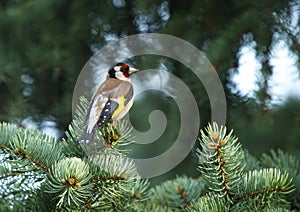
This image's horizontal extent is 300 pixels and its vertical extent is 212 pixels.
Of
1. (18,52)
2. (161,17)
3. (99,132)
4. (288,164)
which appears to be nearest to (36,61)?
(18,52)

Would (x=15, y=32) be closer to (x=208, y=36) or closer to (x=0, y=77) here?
(x=0, y=77)

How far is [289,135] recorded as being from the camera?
315 centimetres

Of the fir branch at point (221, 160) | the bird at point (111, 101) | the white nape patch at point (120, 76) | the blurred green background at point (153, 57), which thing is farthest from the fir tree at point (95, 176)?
the blurred green background at point (153, 57)

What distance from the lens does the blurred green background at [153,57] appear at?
300 centimetres

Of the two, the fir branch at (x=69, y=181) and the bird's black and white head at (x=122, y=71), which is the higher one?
the bird's black and white head at (x=122, y=71)

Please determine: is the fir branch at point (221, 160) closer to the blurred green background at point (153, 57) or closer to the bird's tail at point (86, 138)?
the bird's tail at point (86, 138)

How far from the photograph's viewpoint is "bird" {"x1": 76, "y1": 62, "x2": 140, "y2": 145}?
6.52ft

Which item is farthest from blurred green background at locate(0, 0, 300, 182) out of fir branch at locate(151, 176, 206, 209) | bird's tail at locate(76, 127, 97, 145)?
bird's tail at locate(76, 127, 97, 145)

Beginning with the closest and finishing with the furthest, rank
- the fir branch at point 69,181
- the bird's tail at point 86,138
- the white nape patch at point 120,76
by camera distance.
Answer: the fir branch at point 69,181
the bird's tail at point 86,138
the white nape patch at point 120,76

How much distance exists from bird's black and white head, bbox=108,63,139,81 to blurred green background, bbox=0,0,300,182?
175 millimetres

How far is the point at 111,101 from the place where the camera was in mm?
2492

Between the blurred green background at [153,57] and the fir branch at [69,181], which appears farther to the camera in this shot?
the blurred green background at [153,57]

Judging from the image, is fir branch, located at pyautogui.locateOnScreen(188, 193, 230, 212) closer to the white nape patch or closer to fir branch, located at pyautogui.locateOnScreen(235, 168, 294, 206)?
fir branch, located at pyautogui.locateOnScreen(235, 168, 294, 206)

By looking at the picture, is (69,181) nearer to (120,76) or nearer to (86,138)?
(86,138)
